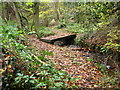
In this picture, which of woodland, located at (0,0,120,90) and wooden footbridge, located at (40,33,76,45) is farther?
wooden footbridge, located at (40,33,76,45)

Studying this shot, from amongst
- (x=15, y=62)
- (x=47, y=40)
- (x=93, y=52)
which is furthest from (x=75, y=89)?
(x=47, y=40)

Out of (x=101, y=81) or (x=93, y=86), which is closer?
(x=93, y=86)

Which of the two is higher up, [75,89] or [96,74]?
[75,89]

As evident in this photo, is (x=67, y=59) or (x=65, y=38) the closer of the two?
(x=67, y=59)

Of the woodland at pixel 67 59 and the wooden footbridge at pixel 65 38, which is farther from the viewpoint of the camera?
the wooden footbridge at pixel 65 38

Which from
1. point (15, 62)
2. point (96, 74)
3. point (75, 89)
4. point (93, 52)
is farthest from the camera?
point (93, 52)

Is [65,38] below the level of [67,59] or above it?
above

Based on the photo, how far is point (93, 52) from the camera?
255 inches

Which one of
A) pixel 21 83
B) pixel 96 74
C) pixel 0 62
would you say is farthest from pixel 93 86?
pixel 0 62

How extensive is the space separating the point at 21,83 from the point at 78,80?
2011 millimetres

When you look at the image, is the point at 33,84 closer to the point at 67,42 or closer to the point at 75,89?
the point at 75,89

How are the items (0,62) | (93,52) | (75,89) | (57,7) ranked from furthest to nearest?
(57,7)
(93,52)
(75,89)
(0,62)

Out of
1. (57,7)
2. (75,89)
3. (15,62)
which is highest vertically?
(57,7)

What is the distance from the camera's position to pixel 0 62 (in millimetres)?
1932
